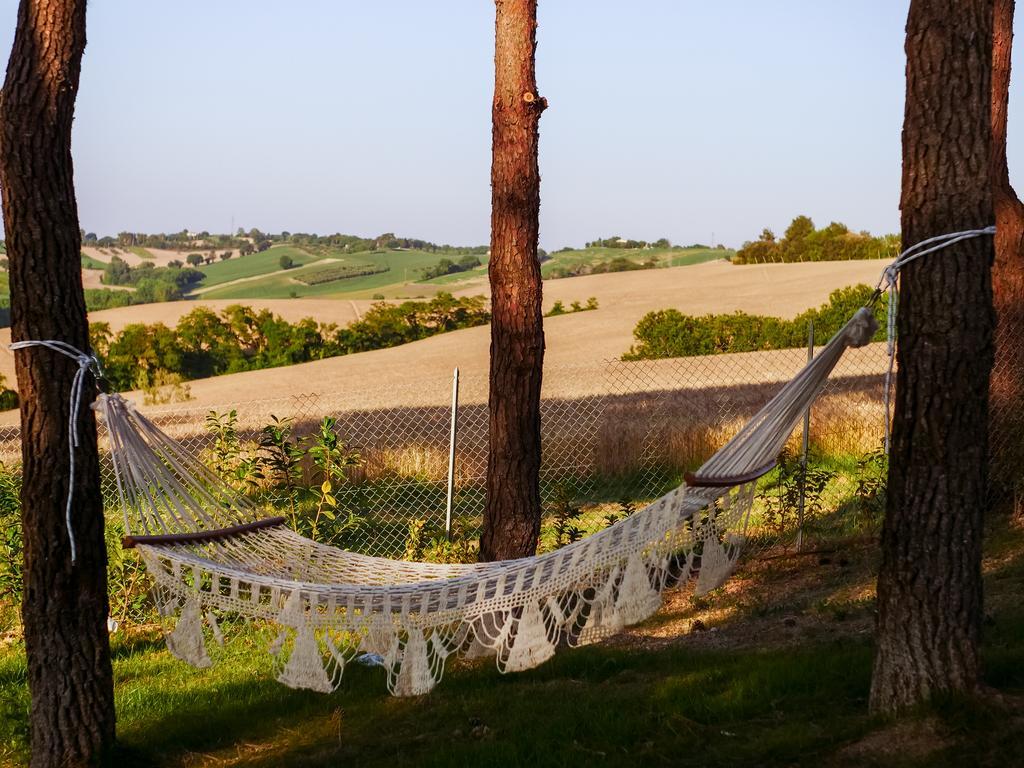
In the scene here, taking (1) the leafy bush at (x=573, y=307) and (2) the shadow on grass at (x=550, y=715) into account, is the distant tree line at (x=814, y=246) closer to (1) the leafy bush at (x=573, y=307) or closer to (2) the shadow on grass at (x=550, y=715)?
(1) the leafy bush at (x=573, y=307)

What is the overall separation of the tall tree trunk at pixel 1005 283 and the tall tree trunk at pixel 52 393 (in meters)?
4.15

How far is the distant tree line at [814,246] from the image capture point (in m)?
31.6

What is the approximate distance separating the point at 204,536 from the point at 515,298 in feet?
5.63

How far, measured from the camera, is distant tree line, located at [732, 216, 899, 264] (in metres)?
31.6

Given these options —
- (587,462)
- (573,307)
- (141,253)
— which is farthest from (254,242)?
(587,462)

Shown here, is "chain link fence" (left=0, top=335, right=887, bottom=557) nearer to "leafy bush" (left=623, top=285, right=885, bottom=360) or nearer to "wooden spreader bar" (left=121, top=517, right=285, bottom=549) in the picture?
"wooden spreader bar" (left=121, top=517, right=285, bottom=549)

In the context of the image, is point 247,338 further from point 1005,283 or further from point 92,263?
point 92,263

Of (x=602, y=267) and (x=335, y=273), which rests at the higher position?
(x=602, y=267)

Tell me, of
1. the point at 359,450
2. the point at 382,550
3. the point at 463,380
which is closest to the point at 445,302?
the point at 463,380

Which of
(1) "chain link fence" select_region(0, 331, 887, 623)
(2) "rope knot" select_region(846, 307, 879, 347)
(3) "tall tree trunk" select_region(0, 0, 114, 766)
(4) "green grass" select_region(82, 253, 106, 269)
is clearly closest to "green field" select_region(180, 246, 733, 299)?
(4) "green grass" select_region(82, 253, 106, 269)

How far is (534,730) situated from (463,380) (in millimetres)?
13704

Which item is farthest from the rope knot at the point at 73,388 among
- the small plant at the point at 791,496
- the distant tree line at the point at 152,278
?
the distant tree line at the point at 152,278

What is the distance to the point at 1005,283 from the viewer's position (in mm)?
5824

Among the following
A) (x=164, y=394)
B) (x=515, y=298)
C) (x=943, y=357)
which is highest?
(x=515, y=298)
